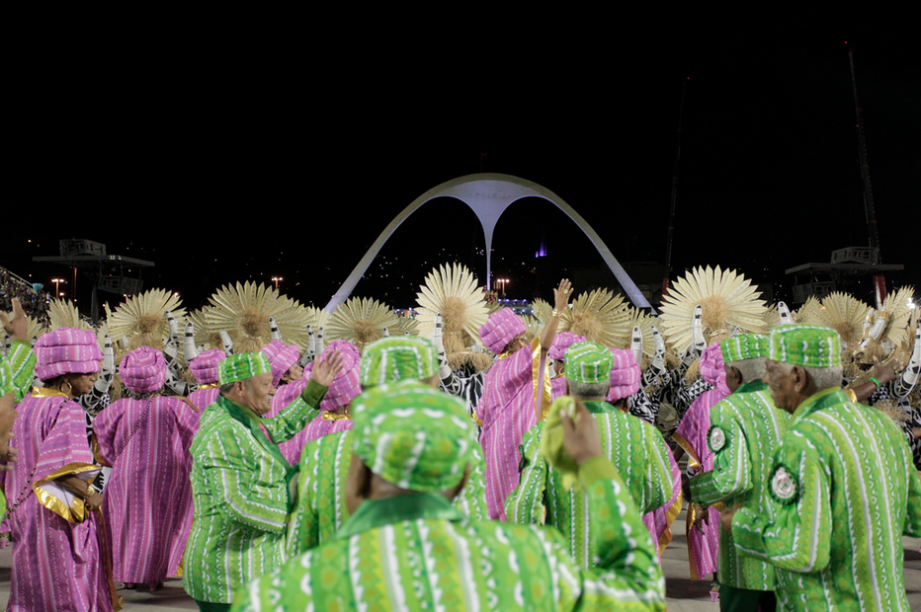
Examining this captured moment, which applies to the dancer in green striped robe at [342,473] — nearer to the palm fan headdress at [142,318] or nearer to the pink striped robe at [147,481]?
the pink striped robe at [147,481]

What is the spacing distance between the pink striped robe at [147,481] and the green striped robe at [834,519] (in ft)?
14.3

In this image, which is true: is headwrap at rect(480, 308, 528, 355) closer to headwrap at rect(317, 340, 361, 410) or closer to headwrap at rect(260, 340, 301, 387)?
headwrap at rect(317, 340, 361, 410)

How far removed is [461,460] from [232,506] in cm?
177

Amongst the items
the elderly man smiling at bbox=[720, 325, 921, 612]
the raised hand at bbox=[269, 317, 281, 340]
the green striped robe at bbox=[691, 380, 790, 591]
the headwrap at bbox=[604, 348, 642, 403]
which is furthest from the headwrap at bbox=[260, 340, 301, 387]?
the elderly man smiling at bbox=[720, 325, 921, 612]

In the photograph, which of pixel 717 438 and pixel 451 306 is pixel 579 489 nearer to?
pixel 717 438

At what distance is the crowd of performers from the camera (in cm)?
139

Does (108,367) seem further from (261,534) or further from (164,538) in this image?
(261,534)

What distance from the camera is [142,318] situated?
834cm

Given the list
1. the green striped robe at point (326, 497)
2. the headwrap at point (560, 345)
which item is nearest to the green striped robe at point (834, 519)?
the green striped robe at point (326, 497)

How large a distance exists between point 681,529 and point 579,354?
17.8 ft

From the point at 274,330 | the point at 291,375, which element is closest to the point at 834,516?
the point at 291,375

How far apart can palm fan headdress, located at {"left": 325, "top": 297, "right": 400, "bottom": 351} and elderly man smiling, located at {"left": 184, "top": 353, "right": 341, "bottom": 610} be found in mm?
4387

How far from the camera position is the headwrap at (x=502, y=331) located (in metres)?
5.13

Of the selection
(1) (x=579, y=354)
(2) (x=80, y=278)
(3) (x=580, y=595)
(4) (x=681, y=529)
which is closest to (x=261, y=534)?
(1) (x=579, y=354)
